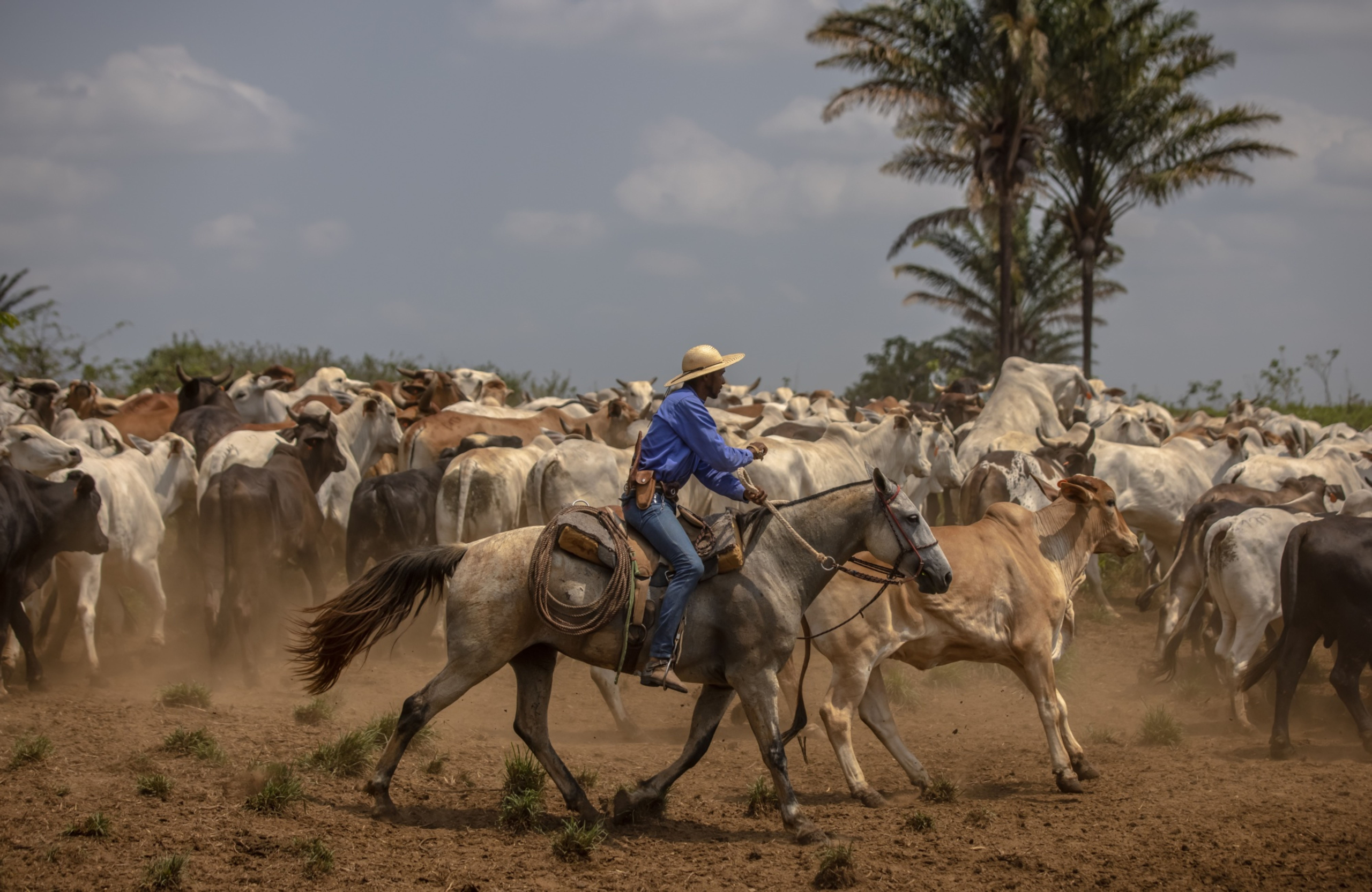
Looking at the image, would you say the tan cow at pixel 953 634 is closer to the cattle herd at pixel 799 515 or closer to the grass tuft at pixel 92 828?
the cattle herd at pixel 799 515

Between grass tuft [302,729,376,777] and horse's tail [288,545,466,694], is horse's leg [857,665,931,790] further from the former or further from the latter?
grass tuft [302,729,376,777]

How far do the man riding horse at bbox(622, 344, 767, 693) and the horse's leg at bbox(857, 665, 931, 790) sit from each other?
1995 millimetres

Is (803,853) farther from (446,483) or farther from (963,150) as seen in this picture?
(963,150)

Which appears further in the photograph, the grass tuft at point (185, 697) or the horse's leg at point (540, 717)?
the grass tuft at point (185, 697)

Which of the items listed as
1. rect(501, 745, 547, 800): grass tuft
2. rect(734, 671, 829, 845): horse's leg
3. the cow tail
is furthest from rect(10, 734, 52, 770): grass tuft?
the cow tail

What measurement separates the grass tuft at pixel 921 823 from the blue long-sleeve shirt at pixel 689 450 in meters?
2.14

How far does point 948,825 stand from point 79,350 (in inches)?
975

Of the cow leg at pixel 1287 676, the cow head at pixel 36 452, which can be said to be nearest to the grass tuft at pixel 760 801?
the cow leg at pixel 1287 676

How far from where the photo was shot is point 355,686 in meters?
11.3

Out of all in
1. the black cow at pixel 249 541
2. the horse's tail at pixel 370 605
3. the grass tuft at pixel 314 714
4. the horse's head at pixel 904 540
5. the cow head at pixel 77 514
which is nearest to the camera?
the horse's head at pixel 904 540

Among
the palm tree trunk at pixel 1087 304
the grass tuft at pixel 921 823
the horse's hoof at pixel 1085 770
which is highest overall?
the palm tree trunk at pixel 1087 304

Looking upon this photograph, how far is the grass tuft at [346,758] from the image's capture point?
786 centimetres

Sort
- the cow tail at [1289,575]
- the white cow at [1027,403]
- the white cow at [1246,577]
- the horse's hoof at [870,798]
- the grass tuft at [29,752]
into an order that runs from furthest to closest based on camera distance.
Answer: the white cow at [1027,403], the white cow at [1246,577], the cow tail at [1289,575], the horse's hoof at [870,798], the grass tuft at [29,752]

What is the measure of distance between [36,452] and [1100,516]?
31.5 feet
